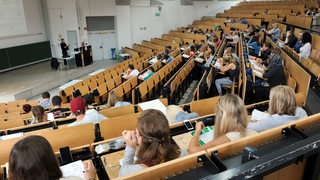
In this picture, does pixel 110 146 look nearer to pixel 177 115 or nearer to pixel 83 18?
pixel 177 115

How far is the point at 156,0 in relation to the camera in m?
15.2

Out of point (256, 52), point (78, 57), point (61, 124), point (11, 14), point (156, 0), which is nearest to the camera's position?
point (61, 124)

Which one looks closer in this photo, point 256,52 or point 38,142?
point 38,142

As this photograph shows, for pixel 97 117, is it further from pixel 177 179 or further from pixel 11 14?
pixel 11 14

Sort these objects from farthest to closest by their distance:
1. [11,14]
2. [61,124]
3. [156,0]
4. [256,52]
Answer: [156,0]
[11,14]
[256,52]
[61,124]

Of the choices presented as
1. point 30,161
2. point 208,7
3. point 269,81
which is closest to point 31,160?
point 30,161

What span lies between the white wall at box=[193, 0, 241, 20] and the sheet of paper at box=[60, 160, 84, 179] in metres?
17.6

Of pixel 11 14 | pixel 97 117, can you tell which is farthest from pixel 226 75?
pixel 11 14

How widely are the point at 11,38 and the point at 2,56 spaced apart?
96cm

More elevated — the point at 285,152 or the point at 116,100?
the point at 285,152

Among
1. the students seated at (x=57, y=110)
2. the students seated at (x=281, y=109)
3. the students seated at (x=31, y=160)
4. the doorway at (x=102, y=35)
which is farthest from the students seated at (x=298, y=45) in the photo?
the doorway at (x=102, y=35)

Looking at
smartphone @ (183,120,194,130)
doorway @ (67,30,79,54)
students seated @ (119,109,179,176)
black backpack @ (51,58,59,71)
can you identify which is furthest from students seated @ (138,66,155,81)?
doorway @ (67,30,79,54)

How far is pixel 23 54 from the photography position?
11.0m

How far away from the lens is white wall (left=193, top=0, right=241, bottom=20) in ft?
59.3
